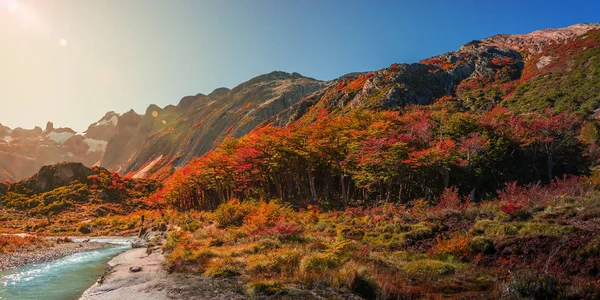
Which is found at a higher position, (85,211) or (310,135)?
(310,135)

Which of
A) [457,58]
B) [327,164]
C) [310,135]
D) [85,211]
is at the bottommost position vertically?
[85,211]

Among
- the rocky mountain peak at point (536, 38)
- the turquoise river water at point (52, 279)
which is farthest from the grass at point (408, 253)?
the rocky mountain peak at point (536, 38)

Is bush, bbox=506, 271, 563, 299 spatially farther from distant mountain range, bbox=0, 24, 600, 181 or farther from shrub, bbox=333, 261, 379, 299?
distant mountain range, bbox=0, 24, 600, 181

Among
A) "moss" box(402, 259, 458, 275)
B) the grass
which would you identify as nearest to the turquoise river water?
the grass

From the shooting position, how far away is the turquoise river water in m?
12.6

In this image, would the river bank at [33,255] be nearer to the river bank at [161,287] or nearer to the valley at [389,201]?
the valley at [389,201]

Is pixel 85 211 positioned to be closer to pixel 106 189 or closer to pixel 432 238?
pixel 106 189

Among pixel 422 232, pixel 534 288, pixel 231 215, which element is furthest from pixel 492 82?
pixel 534 288

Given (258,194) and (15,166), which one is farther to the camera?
(15,166)

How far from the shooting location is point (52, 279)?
15.4m

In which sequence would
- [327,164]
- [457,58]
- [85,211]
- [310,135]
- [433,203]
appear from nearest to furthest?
1. [433,203]
2. [310,135]
3. [327,164]
4. [85,211]
5. [457,58]

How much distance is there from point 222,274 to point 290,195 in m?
31.0

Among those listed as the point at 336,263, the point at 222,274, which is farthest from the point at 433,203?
the point at 222,274

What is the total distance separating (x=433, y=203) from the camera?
2903 cm
